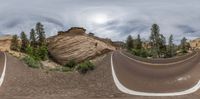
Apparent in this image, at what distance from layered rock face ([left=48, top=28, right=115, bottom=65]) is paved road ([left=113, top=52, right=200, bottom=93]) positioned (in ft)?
117

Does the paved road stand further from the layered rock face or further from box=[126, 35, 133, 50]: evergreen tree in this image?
box=[126, 35, 133, 50]: evergreen tree

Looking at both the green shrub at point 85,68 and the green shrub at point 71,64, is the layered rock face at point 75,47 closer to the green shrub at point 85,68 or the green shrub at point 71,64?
the green shrub at point 71,64

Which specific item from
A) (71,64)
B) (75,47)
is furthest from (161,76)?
(75,47)

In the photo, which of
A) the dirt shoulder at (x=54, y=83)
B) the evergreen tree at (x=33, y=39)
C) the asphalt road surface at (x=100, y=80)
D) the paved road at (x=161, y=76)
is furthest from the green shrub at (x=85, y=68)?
the evergreen tree at (x=33, y=39)

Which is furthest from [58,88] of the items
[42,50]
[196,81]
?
[42,50]

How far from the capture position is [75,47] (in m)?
72.9

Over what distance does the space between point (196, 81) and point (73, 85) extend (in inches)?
443

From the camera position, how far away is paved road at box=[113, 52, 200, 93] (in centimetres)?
3122

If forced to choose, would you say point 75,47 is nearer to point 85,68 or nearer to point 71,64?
point 71,64

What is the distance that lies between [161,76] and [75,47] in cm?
4144

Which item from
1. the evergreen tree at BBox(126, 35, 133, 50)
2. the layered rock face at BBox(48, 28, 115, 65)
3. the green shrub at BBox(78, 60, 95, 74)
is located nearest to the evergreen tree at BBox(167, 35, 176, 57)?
the evergreen tree at BBox(126, 35, 133, 50)

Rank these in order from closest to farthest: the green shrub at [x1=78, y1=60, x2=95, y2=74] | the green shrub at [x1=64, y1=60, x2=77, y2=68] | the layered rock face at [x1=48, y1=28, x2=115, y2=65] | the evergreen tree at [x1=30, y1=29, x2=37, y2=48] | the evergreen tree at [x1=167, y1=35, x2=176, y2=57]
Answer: the green shrub at [x1=78, y1=60, x2=95, y2=74], the green shrub at [x1=64, y1=60, x2=77, y2=68], the layered rock face at [x1=48, y1=28, x2=115, y2=65], the evergreen tree at [x1=167, y1=35, x2=176, y2=57], the evergreen tree at [x1=30, y1=29, x2=37, y2=48]

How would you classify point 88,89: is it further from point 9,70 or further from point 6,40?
point 6,40

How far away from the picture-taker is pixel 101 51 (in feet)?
241
